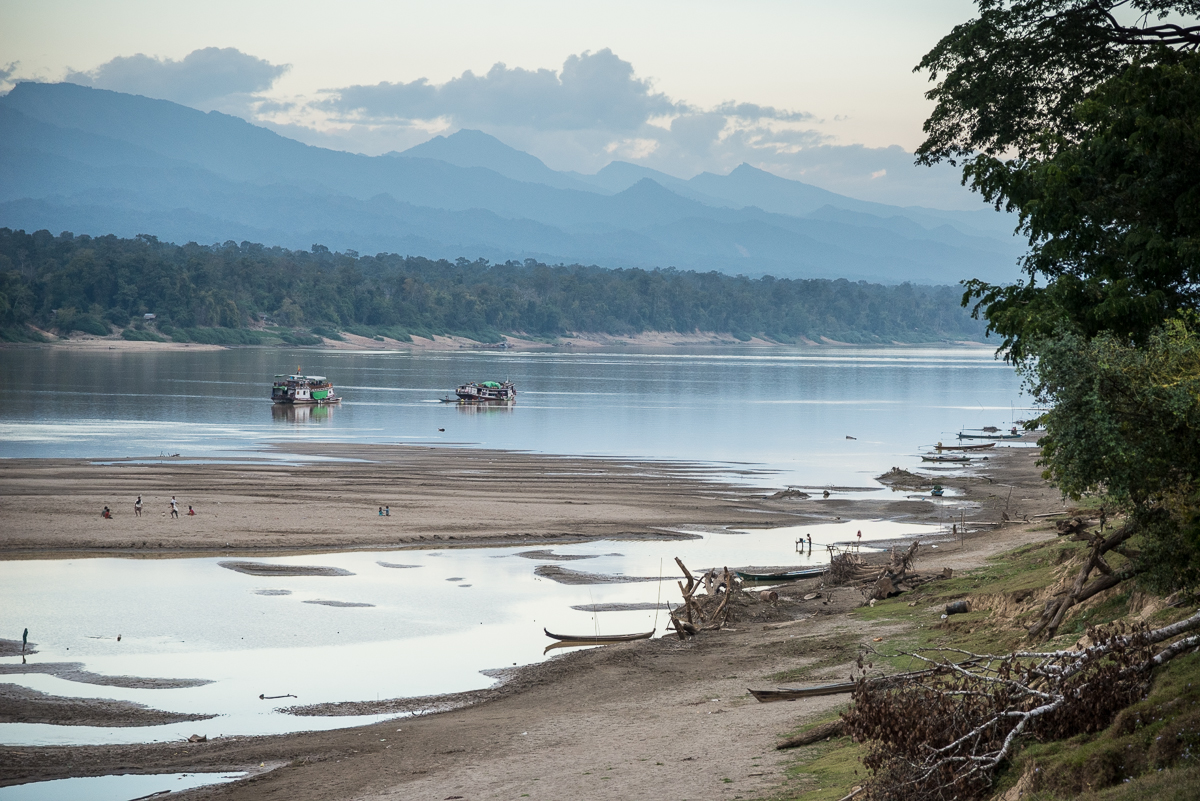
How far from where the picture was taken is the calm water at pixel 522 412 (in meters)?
70.6

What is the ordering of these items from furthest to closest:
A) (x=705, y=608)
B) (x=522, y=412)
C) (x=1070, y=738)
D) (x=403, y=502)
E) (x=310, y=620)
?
(x=522, y=412)
(x=403, y=502)
(x=310, y=620)
(x=705, y=608)
(x=1070, y=738)

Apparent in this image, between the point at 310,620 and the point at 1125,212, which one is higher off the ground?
the point at 1125,212

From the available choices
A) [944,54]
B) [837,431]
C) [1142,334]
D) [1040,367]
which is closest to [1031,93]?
[944,54]

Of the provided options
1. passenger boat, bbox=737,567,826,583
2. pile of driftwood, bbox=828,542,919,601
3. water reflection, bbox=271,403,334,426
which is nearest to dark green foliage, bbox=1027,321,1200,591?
pile of driftwood, bbox=828,542,919,601

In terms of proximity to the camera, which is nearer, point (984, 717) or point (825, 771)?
point (984, 717)

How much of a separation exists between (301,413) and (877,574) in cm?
7052

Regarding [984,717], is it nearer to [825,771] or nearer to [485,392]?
[825,771]

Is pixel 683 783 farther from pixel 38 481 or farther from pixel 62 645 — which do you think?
pixel 38 481

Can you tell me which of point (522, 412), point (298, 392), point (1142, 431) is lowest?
point (522, 412)

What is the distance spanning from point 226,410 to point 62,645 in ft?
227

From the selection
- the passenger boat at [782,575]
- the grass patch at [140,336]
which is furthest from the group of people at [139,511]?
the grass patch at [140,336]

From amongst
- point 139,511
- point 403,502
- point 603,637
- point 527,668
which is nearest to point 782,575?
point 603,637

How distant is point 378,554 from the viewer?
1496 inches

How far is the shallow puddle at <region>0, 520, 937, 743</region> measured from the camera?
74.2 ft
